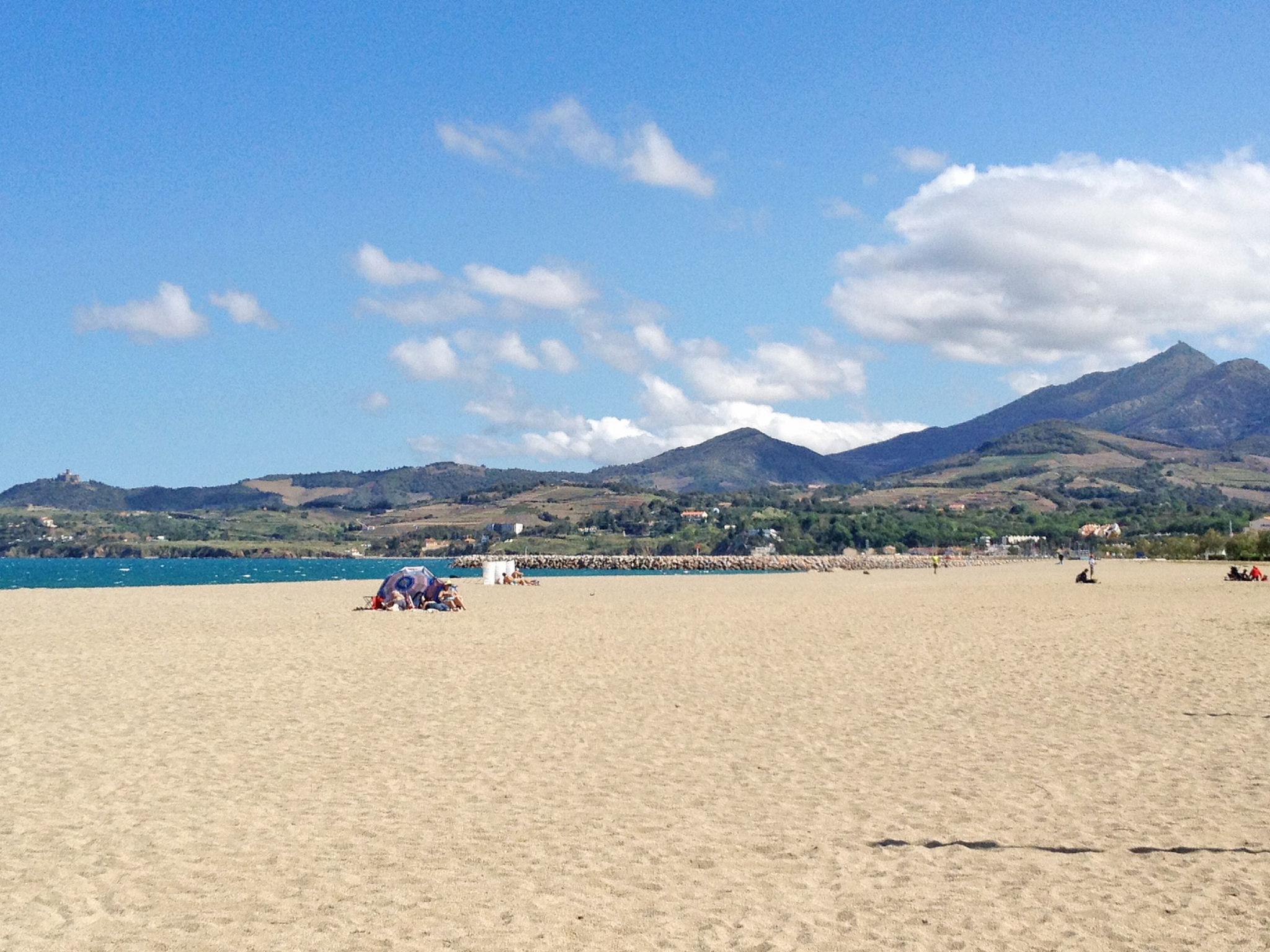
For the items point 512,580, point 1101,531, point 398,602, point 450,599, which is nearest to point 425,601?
point 450,599

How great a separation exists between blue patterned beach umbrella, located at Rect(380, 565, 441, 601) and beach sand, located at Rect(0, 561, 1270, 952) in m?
10.9

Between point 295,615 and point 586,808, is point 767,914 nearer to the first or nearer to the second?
point 586,808

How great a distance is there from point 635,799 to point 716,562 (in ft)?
465

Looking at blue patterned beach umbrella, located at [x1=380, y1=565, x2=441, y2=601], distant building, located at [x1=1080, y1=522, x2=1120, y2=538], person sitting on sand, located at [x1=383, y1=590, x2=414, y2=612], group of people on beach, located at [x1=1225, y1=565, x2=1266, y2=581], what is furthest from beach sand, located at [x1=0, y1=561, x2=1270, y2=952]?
distant building, located at [x1=1080, y1=522, x2=1120, y2=538]

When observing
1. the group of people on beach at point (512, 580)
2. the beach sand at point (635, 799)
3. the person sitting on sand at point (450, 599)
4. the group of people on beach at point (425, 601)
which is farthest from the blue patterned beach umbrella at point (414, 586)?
the group of people on beach at point (512, 580)

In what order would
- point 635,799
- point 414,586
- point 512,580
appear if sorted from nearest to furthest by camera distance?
1. point 635,799
2. point 414,586
3. point 512,580

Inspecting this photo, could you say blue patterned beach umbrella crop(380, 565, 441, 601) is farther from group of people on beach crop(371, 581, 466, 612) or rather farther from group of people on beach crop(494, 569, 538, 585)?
group of people on beach crop(494, 569, 538, 585)

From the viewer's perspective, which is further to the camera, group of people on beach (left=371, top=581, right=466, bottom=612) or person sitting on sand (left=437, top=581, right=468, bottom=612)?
person sitting on sand (left=437, top=581, right=468, bottom=612)

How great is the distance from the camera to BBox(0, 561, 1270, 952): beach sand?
227 inches

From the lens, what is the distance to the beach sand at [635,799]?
575 centimetres

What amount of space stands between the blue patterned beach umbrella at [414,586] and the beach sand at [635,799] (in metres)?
10.9

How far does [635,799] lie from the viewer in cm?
830

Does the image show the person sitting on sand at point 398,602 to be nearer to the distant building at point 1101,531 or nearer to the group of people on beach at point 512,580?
the group of people on beach at point 512,580

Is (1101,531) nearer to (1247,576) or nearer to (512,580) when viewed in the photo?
(1247,576)
